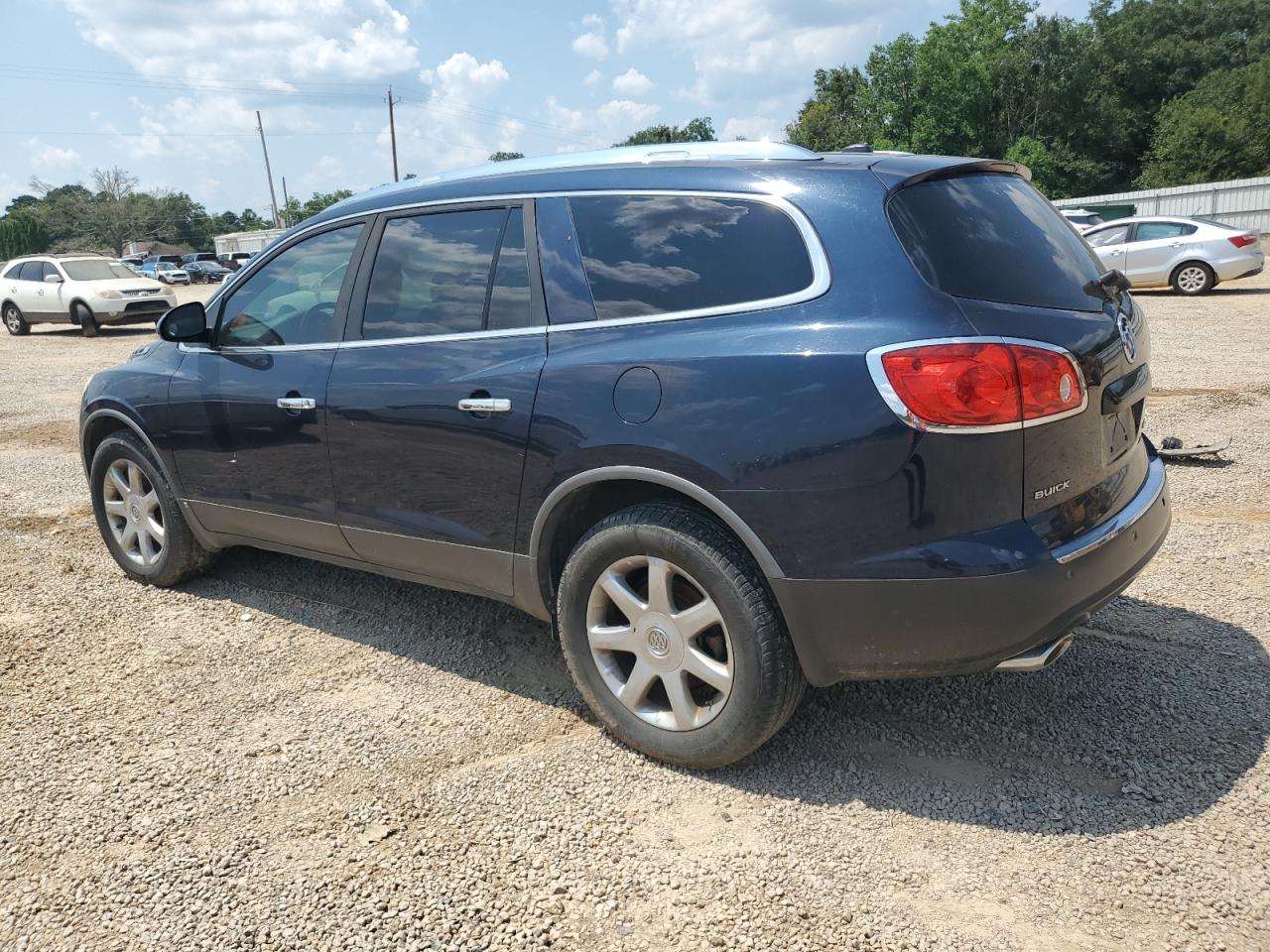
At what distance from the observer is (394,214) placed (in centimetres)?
382

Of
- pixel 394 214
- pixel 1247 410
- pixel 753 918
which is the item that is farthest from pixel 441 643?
pixel 1247 410

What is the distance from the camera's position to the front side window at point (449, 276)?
3.39m

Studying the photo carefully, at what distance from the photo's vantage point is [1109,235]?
17.6m

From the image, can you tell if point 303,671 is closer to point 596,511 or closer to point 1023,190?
point 596,511

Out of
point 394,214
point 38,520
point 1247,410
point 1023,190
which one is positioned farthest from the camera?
point 1247,410

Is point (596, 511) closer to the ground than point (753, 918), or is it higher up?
higher up

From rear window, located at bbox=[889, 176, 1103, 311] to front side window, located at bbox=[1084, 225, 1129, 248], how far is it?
53.3 ft

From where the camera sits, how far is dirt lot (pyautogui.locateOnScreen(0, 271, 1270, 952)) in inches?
96.3

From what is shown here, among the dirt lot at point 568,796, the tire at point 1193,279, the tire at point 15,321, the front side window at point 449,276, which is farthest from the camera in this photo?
the tire at point 15,321

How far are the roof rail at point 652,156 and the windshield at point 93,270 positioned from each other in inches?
746

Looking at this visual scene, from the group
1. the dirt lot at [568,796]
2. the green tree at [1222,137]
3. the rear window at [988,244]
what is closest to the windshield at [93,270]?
the dirt lot at [568,796]

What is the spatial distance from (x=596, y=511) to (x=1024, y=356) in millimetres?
1407

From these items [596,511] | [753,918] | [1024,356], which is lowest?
[753,918]

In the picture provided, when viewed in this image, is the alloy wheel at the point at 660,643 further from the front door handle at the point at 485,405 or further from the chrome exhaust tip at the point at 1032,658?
the chrome exhaust tip at the point at 1032,658
